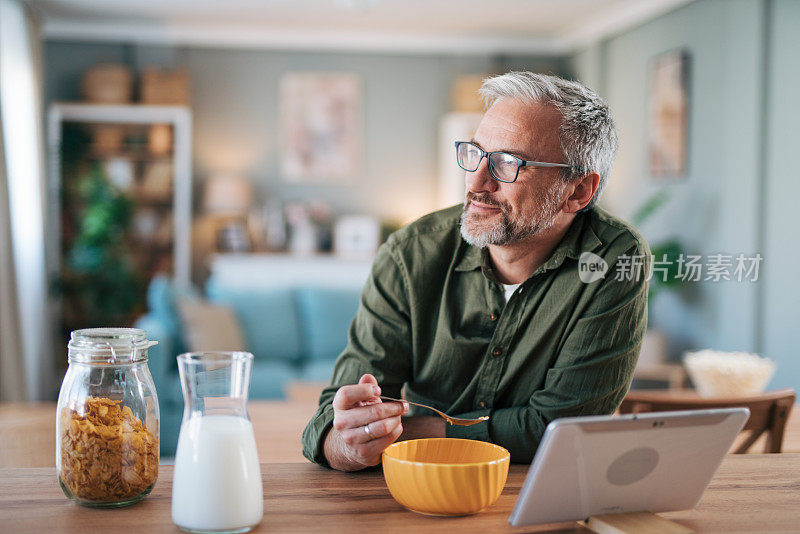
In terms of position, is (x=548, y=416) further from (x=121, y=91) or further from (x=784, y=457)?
(x=121, y=91)

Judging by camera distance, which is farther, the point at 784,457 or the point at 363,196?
the point at 363,196

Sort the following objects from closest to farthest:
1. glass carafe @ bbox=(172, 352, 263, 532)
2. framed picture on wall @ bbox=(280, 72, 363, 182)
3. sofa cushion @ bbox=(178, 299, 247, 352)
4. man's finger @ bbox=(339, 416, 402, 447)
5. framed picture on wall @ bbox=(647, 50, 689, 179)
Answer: glass carafe @ bbox=(172, 352, 263, 532), man's finger @ bbox=(339, 416, 402, 447), sofa cushion @ bbox=(178, 299, 247, 352), framed picture on wall @ bbox=(647, 50, 689, 179), framed picture on wall @ bbox=(280, 72, 363, 182)

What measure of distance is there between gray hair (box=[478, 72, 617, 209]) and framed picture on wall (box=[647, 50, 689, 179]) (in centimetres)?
352

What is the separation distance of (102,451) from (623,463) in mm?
626

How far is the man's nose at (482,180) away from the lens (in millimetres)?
1513

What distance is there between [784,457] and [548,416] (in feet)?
1.29

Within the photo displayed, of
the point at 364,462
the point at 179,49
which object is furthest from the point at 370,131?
the point at 364,462

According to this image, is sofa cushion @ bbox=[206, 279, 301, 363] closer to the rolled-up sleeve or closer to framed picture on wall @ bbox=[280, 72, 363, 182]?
framed picture on wall @ bbox=[280, 72, 363, 182]

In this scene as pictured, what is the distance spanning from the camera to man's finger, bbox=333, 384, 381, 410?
114cm

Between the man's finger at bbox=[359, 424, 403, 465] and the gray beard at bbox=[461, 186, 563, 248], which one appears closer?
the man's finger at bbox=[359, 424, 403, 465]

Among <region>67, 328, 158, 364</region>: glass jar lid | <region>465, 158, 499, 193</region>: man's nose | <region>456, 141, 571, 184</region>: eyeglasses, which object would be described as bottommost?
<region>67, 328, 158, 364</region>: glass jar lid

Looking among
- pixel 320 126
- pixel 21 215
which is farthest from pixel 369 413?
pixel 320 126

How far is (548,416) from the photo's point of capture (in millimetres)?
1371

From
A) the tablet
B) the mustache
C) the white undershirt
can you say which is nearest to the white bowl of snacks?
the white undershirt
